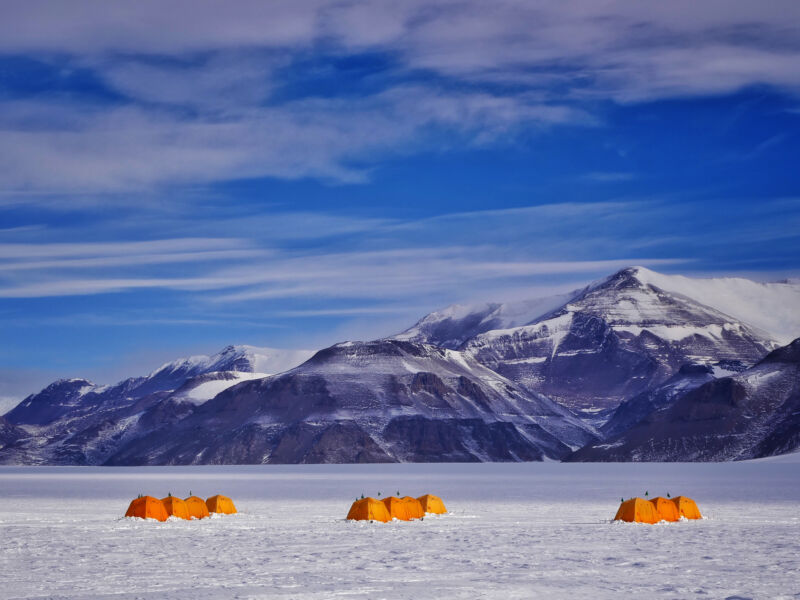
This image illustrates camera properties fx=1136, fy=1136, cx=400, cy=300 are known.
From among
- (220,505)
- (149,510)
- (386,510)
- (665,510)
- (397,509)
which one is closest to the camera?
(665,510)

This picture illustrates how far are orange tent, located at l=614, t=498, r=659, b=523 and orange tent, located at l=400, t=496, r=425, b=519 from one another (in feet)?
41.4

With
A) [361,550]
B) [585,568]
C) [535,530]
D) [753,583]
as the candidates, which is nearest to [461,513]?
[535,530]

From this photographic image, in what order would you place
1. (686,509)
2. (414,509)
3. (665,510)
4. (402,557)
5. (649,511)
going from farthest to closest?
(414,509)
(686,509)
(665,510)
(649,511)
(402,557)

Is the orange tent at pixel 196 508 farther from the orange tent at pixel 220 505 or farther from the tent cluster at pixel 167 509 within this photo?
the orange tent at pixel 220 505

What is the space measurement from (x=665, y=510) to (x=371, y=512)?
17.9 metres

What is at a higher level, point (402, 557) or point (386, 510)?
point (386, 510)

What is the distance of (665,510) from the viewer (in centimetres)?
6862

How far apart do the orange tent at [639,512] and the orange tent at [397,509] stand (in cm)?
1324

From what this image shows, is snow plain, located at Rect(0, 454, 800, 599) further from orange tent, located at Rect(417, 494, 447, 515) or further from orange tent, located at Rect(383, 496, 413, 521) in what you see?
orange tent, located at Rect(417, 494, 447, 515)


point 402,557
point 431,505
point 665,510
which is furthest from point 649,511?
point 402,557

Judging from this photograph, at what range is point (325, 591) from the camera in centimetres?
3831

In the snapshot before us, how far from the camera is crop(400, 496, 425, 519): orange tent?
236 feet

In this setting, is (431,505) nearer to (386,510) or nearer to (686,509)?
(386,510)

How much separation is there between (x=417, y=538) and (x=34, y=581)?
72.9 ft
